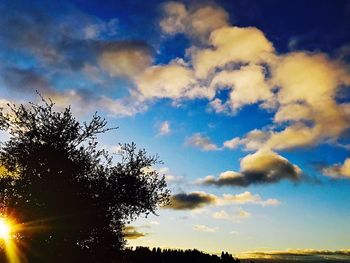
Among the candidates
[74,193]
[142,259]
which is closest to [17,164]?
[74,193]

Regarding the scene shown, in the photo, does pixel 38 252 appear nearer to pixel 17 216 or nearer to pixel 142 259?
pixel 17 216

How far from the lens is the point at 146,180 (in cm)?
4534

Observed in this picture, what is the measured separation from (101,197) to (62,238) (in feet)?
17.9

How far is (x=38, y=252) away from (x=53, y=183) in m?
6.61

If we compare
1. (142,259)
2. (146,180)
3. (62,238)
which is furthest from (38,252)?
(142,259)

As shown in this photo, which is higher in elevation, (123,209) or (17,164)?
(17,164)

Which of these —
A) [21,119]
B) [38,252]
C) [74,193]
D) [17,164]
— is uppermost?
[21,119]

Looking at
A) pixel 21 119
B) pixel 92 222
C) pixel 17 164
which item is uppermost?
pixel 21 119

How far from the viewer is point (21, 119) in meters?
41.8

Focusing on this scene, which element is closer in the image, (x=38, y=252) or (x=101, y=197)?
(x=38, y=252)

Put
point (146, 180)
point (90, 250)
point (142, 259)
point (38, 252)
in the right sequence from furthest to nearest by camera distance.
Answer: point (142, 259) → point (146, 180) → point (90, 250) → point (38, 252)

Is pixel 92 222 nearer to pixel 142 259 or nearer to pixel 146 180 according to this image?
pixel 146 180

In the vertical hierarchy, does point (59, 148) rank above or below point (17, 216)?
above

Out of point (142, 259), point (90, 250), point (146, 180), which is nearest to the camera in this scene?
point (90, 250)
